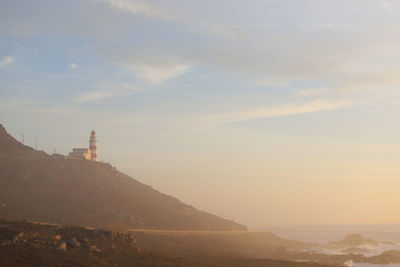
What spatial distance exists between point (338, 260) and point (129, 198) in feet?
241

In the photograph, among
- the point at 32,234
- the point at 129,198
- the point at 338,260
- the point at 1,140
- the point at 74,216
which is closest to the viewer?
the point at 32,234

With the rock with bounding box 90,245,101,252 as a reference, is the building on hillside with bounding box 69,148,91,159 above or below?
above

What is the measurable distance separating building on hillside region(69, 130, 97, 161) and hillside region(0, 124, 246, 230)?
1007 centimetres

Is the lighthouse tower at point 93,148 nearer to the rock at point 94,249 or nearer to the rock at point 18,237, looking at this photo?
the rock at point 94,249

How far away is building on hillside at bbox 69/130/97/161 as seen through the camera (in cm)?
16002

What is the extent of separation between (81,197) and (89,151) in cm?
4727

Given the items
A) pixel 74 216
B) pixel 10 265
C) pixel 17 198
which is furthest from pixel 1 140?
pixel 10 265

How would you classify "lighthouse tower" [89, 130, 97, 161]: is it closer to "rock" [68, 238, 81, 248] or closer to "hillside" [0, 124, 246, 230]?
"hillside" [0, 124, 246, 230]

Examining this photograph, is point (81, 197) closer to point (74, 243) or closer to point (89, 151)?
point (89, 151)

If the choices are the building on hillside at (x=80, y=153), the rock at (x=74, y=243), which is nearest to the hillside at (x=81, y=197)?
the building on hillside at (x=80, y=153)

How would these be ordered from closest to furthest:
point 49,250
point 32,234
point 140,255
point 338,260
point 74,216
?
1. point 49,250
2. point 32,234
3. point 140,255
4. point 338,260
5. point 74,216

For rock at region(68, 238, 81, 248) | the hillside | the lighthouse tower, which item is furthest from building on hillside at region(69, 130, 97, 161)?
rock at region(68, 238, 81, 248)

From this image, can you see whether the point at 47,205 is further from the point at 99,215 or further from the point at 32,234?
the point at 32,234

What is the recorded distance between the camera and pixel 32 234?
4019 cm
